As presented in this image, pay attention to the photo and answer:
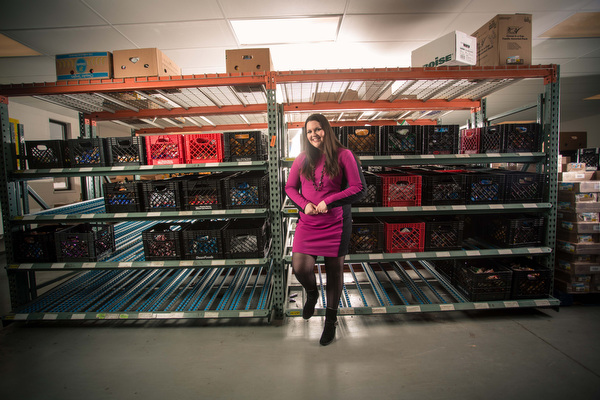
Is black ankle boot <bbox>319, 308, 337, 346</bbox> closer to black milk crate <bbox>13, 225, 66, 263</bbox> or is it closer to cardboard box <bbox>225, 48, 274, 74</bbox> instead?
cardboard box <bbox>225, 48, 274, 74</bbox>

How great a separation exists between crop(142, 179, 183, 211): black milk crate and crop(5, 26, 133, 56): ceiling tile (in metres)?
2.34

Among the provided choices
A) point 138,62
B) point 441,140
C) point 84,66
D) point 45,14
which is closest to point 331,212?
point 441,140

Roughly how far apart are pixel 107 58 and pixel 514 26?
3.79m

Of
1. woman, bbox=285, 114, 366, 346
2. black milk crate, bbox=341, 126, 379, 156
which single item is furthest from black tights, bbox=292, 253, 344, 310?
black milk crate, bbox=341, 126, 379, 156

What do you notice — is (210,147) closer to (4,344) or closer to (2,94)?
(2,94)

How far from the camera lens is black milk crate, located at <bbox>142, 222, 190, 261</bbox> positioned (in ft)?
8.19

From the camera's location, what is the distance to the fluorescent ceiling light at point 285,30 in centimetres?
325

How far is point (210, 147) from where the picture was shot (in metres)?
2.49

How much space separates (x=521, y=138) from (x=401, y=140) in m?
1.18

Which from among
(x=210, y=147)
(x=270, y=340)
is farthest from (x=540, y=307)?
(x=210, y=147)

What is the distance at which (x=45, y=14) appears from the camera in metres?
2.92

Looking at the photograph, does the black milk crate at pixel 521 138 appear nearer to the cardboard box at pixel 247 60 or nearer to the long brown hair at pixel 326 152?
the long brown hair at pixel 326 152

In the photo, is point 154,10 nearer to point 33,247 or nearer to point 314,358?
point 33,247

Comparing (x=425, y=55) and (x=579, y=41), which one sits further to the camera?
(x=579, y=41)
